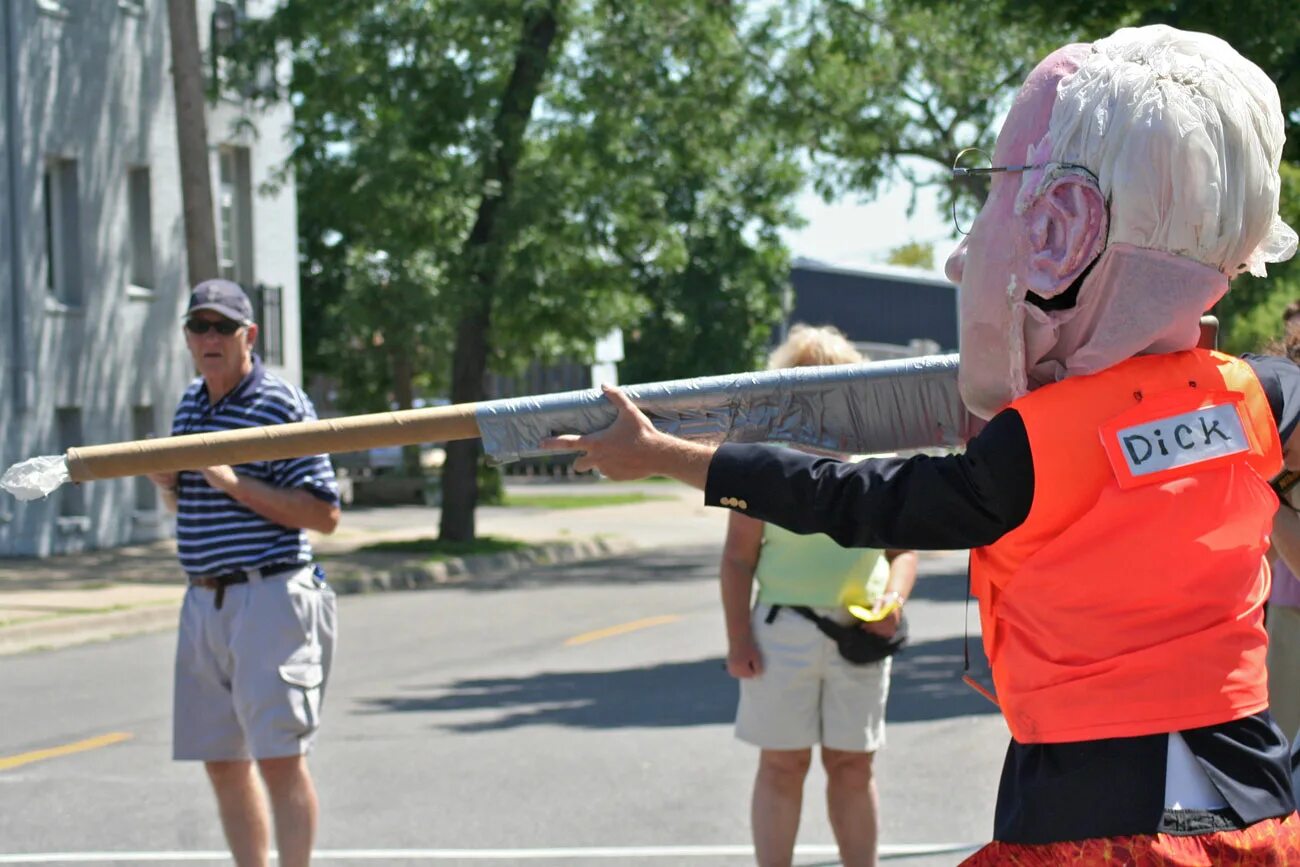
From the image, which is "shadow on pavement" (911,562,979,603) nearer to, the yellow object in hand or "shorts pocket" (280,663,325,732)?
the yellow object in hand

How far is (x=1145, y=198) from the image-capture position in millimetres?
2465

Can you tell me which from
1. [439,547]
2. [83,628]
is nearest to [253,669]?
[83,628]

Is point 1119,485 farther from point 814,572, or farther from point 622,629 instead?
point 622,629

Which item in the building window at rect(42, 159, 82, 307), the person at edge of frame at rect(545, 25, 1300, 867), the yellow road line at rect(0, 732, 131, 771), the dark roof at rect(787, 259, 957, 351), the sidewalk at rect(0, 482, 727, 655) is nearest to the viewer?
the person at edge of frame at rect(545, 25, 1300, 867)

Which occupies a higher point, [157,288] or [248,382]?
[157,288]

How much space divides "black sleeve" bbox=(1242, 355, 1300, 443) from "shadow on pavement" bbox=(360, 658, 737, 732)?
645cm

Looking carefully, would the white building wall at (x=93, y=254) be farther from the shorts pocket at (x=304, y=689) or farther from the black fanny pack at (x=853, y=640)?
the black fanny pack at (x=853, y=640)


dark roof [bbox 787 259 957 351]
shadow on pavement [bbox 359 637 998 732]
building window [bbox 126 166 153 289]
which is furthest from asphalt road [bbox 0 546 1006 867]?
dark roof [bbox 787 259 957 351]

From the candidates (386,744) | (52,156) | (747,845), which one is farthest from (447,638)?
(52,156)

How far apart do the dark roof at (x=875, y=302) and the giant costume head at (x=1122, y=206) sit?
191 ft

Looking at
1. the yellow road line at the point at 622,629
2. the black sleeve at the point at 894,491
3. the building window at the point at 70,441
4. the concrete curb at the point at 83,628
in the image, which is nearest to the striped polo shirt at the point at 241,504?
the black sleeve at the point at 894,491

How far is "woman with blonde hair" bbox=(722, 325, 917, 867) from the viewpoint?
5250mm

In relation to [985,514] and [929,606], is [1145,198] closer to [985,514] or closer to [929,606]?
[985,514]

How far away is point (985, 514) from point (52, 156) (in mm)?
19541
